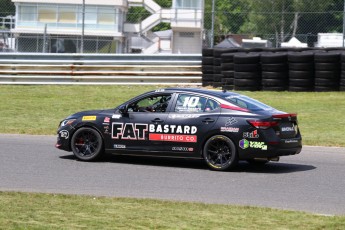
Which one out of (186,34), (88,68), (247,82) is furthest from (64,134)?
(186,34)

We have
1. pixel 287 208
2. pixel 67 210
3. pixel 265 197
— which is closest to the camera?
pixel 67 210

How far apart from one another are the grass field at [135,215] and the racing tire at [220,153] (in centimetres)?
316

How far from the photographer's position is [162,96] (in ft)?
44.1

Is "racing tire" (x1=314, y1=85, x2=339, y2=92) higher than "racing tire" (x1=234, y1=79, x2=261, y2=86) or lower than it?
lower

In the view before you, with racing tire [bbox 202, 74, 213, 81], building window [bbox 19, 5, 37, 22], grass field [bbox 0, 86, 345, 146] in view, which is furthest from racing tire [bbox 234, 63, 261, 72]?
building window [bbox 19, 5, 37, 22]

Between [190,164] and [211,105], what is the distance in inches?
47.7

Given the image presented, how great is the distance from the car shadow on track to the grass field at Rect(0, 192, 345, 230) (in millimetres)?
3673

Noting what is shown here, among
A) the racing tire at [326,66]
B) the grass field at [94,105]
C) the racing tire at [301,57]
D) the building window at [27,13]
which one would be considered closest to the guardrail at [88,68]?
the grass field at [94,105]

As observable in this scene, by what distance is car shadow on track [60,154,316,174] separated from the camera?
13047mm

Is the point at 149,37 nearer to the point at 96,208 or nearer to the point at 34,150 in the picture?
the point at 34,150

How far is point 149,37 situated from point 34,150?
43783 millimetres

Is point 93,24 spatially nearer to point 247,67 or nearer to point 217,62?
point 217,62

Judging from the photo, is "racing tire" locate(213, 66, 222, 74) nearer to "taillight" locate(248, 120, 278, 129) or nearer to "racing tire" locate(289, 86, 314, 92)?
"racing tire" locate(289, 86, 314, 92)

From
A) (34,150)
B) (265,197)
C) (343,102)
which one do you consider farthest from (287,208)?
(343,102)
